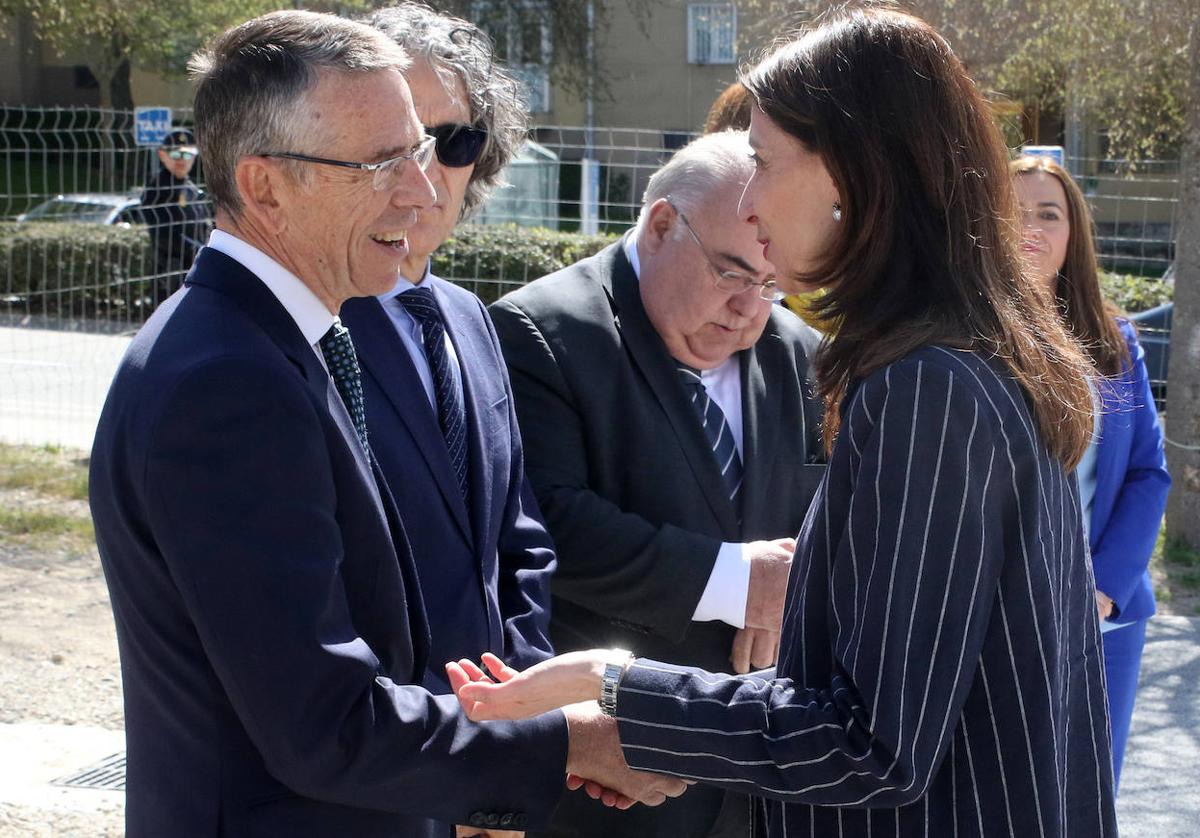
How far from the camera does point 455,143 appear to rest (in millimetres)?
2793

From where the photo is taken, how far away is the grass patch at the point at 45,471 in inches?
308

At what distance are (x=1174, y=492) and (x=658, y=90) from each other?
2647cm

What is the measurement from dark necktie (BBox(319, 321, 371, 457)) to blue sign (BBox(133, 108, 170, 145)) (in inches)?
365

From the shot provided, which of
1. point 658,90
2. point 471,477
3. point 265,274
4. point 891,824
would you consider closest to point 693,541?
point 471,477

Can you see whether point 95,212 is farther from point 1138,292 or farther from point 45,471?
point 1138,292

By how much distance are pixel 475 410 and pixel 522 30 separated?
24.7 metres

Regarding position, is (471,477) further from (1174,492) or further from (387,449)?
(1174,492)

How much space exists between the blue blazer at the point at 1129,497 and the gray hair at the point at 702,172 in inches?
57.3

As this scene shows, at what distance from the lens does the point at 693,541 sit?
2.68 meters

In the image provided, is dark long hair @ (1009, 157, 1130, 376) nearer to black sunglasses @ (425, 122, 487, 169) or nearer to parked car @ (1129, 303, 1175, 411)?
black sunglasses @ (425, 122, 487, 169)

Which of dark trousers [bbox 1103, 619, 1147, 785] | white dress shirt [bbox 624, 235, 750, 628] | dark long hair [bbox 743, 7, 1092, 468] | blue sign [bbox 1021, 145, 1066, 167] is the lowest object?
dark trousers [bbox 1103, 619, 1147, 785]

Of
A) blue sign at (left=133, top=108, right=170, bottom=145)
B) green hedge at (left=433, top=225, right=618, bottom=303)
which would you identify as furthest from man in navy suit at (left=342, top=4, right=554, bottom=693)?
blue sign at (left=133, top=108, right=170, bottom=145)

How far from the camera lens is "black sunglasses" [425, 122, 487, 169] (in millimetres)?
2781

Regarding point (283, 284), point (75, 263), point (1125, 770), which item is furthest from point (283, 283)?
point (75, 263)
